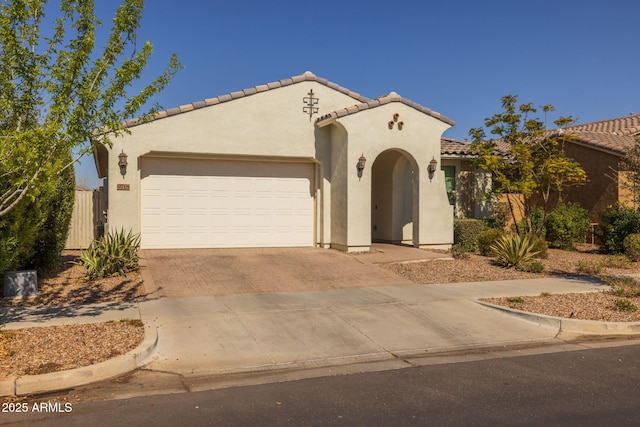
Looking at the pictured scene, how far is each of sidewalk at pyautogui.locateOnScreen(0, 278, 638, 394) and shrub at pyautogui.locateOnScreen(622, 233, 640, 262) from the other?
6.35 m

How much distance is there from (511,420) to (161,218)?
474 inches

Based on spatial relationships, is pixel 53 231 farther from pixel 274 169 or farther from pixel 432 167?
pixel 432 167

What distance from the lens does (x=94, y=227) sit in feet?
55.8

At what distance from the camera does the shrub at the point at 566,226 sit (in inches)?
689

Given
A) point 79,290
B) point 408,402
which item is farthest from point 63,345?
point 408,402

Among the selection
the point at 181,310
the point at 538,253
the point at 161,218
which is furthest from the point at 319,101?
the point at 181,310

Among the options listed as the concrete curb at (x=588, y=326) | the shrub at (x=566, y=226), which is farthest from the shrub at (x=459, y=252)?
the concrete curb at (x=588, y=326)

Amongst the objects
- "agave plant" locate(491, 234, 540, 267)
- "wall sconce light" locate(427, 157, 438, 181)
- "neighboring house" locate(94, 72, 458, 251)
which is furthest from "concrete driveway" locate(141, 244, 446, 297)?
"wall sconce light" locate(427, 157, 438, 181)

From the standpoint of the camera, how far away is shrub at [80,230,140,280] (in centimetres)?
1131

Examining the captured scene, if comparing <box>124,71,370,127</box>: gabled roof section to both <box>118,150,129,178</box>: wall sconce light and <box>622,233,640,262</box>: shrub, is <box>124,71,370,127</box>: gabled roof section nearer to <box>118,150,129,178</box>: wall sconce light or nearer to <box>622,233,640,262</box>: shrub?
<box>118,150,129,178</box>: wall sconce light

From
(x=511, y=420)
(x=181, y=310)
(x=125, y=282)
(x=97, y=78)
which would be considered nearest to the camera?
(x=511, y=420)

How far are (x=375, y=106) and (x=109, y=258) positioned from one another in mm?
8221

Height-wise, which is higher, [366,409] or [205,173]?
[205,173]

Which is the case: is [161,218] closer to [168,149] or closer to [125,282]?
[168,149]
